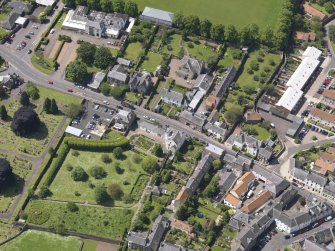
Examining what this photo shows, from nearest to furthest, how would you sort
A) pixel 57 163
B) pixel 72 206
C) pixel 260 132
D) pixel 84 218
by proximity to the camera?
pixel 84 218
pixel 72 206
pixel 57 163
pixel 260 132

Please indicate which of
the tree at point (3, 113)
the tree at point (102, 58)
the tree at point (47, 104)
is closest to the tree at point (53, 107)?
the tree at point (47, 104)

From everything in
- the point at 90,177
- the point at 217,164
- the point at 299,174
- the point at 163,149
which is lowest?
the point at 90,177

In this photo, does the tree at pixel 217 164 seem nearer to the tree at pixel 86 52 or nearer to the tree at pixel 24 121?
the tree at pixel 24 121

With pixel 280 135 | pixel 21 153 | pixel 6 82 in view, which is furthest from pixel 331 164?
pixel 6 82

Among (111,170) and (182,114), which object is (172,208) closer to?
(111,170)

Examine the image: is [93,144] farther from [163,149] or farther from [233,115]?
[233,115]

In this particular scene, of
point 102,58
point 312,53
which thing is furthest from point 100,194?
point 312,53
